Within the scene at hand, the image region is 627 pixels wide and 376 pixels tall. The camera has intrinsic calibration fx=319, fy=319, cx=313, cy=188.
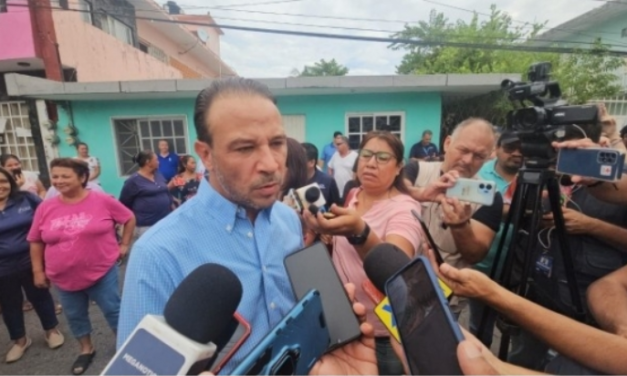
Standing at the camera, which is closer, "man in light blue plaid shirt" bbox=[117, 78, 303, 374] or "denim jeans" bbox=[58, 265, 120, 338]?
"man in light blue plaid shirt" bbox=[117, 78, 303, 374]

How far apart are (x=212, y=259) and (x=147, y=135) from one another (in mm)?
7806

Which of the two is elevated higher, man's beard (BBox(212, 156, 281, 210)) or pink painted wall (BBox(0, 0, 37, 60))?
pink painted wall (BBox(0, 0, 37, 60))

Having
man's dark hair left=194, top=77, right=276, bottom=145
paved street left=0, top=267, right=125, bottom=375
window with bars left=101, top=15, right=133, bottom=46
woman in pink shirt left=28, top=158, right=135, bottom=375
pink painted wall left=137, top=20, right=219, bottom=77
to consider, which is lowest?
paved street left=0, top=267, right=125, bottom=375

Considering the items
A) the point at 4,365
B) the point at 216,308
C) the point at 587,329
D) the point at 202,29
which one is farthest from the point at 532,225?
the point at 202,29

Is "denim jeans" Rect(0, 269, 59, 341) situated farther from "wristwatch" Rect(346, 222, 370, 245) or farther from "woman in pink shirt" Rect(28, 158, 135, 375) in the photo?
"wristwatch" Rect(346, 222, 370, 245)

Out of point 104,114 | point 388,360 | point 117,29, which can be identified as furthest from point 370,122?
point 117,29

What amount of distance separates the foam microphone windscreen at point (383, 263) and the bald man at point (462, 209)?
0.60 m

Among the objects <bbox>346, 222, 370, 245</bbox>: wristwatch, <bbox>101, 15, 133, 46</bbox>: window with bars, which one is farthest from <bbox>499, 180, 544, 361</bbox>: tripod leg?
<bbox>101, 15, 133, 46</bbox>: window with bars

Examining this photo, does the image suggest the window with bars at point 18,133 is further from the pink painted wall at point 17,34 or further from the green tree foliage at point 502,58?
the green tree foliage at point 502,58

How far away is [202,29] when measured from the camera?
21750 millimetres

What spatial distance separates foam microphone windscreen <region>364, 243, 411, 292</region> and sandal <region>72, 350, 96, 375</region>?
2.81m

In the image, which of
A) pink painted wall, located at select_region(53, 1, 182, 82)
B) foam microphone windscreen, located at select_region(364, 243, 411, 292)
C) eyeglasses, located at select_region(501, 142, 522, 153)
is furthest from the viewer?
pink painted wall, located at select_region(53, 1, 182, 82)

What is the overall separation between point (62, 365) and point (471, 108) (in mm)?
9539

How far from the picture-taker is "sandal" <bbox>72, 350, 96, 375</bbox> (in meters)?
2.61
